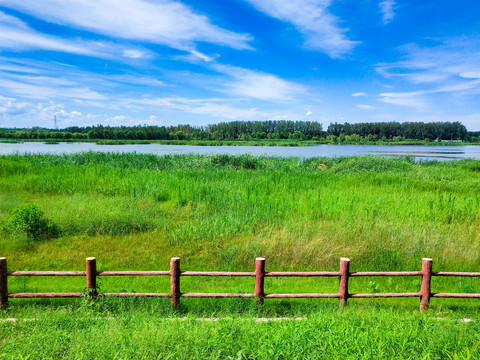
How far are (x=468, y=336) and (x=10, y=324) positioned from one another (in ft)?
23.2

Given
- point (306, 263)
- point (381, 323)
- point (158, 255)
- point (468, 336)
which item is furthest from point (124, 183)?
point (468, 336)

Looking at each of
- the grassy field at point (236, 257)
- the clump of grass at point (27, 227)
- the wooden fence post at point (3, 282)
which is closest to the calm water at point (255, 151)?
the grassy field at point (236, 257)

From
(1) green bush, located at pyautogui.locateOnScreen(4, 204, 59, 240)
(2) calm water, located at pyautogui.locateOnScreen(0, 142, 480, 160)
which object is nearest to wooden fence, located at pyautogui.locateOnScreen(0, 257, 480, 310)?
(1) green bush, located at pyautogui.locateOnScreen(4, 204, 59, 240)

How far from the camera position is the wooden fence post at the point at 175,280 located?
610cm

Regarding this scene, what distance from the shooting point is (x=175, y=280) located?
20.4 feet

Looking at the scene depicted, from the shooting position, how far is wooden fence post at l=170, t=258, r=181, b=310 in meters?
6.10

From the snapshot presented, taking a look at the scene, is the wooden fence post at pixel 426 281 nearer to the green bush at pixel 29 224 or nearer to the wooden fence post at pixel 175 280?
the wooden fence post at pixel 175 280

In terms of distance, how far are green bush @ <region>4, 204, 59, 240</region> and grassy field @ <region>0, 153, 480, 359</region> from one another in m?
0.25

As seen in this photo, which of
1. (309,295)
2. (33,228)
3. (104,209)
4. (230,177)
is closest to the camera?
(309,295)

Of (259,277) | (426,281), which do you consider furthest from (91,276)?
(426,281)

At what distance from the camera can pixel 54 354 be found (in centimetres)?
457

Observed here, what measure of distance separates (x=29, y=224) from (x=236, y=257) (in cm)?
651

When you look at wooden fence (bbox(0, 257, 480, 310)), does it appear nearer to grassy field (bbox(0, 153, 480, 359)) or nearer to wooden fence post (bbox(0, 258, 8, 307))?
wooden fence post (bbox(0, 258, 8, 307))

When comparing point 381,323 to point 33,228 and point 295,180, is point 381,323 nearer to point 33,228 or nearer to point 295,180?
point 33,228
